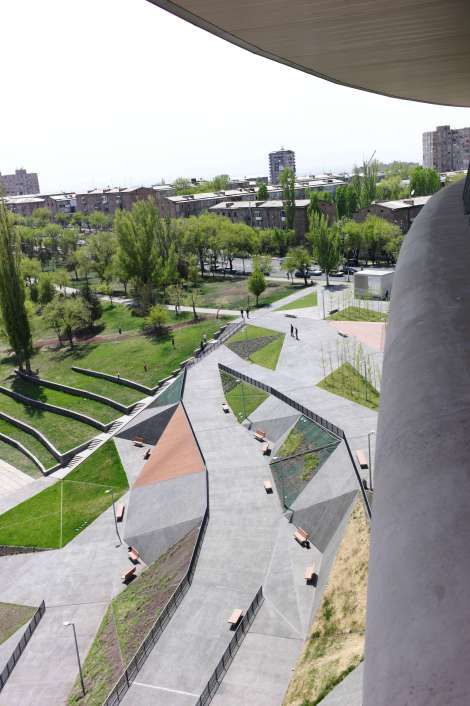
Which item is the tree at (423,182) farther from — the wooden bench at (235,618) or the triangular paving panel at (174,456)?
the wooden bench at (235,618)

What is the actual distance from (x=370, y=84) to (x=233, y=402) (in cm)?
1966

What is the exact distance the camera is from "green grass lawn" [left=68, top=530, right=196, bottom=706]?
15648mm

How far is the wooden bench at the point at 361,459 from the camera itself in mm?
20984

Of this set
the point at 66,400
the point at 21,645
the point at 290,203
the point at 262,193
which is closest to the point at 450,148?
the point at 262,193

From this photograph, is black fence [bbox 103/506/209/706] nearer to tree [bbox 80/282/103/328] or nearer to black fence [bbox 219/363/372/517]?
black fence [bbox 219/363/372/517]

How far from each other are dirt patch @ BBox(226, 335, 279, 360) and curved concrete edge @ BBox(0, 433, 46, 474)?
14308mm

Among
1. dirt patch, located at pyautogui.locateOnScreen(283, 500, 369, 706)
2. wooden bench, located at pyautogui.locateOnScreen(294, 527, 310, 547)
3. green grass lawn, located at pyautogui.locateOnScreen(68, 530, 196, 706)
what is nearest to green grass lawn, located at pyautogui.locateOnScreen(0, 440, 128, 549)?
green grass lawn, located at pyautogui.locateOnScreen(68, 530, 196, 706)

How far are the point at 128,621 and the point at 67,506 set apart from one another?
10000 millimetres

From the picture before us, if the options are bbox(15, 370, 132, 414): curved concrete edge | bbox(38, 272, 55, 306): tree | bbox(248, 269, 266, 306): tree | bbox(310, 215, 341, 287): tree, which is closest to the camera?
bbox(15, 370, 132, 414): curved concrete edge

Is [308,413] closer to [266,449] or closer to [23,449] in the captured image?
[266,449]

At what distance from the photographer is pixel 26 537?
80.6 ft

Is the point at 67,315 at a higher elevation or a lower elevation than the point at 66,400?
higher

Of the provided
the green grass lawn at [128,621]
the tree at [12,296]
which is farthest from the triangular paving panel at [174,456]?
the tree at [12,296]

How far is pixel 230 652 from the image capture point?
48.7ft
